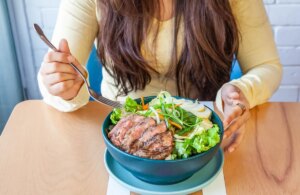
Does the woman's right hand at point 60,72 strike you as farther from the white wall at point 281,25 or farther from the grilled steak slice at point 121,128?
the white wall at point 281,25

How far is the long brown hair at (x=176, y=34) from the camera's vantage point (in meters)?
0.96

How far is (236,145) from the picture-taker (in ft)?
2.42

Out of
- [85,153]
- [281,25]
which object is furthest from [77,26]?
[281,25]

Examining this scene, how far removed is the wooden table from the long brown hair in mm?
163

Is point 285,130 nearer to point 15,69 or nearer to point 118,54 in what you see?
point 118,54

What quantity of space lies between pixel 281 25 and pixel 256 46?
0.70m

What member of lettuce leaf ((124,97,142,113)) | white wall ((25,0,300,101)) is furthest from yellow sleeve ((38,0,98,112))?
white wall ((25,0,300,101))

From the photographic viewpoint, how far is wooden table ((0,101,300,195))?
0.65 m

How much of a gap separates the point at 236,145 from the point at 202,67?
314mm

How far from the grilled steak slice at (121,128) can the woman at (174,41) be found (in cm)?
37

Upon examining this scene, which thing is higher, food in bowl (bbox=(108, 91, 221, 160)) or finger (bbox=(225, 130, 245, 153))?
food in bowl (bbox=(108, 91, 221, 160))

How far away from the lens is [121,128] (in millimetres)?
606

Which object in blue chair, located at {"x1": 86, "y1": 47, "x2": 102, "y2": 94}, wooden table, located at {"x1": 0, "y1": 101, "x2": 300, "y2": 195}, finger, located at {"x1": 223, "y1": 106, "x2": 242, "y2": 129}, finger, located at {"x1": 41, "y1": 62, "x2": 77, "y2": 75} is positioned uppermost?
finger, located at {"x1": 41, "y1": 62, "x2": 77, "y2": 75}

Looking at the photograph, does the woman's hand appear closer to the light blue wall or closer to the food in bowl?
the food in bowl
